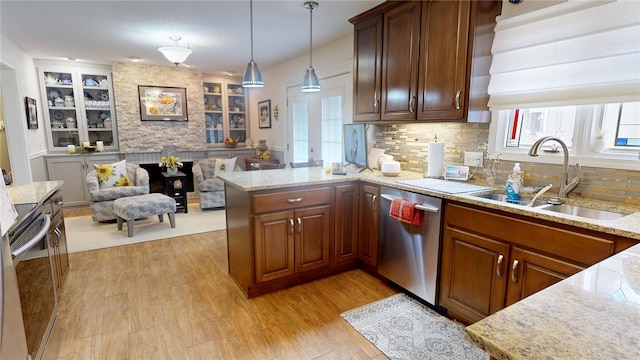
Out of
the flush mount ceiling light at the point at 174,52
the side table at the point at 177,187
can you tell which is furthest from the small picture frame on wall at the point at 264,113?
the flush mount ceiling light at the point at 174,52

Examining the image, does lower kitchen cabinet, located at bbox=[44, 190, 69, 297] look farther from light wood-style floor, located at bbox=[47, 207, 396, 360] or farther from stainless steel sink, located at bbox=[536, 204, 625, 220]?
stainless steel sink, located at bbox=[536, 204, 625, 220]

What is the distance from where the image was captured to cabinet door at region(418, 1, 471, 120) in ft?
7.61

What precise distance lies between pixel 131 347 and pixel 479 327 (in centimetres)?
215

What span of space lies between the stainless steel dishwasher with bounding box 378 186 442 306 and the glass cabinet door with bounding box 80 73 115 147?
18.4 feet

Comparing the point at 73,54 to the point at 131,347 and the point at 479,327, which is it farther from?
the point at 479,327

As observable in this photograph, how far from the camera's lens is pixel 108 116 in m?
6.02

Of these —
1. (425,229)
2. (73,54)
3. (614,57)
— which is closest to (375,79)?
(425,229)

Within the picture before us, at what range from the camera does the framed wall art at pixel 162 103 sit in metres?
6.03

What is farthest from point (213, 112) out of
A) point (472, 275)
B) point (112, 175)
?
point (472, 275)

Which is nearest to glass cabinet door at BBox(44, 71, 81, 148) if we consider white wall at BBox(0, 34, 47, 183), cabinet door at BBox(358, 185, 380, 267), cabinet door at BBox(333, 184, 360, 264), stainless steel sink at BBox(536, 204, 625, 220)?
white wall at BBox(0, 34, 47, 183)

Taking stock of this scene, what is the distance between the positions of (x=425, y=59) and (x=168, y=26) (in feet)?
9.21

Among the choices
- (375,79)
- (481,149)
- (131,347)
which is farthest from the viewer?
(375,79)

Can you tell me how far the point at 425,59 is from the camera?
257 cm

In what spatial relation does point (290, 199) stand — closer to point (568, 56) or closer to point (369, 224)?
point (369, 224)
